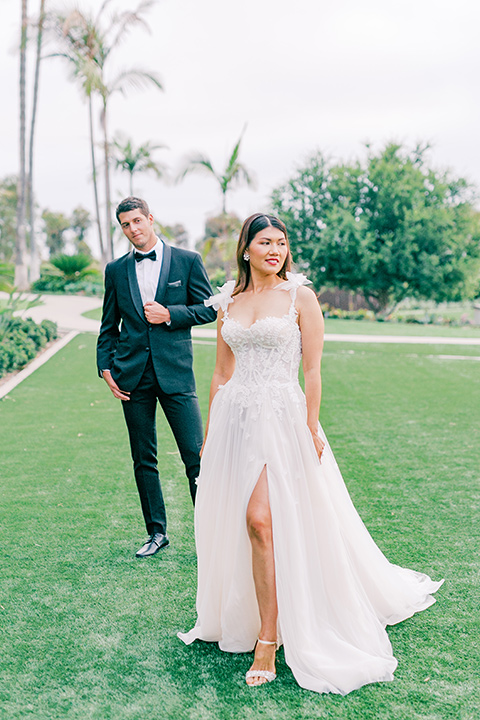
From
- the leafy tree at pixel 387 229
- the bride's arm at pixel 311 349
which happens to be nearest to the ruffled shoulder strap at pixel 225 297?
the bride's arm at pixel 311 349

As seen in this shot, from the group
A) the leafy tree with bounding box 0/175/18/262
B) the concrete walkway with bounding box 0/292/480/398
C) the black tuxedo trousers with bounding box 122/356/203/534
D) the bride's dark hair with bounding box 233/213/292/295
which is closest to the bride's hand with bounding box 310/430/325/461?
the bride's dark hair with bounding box 233/213/292/295

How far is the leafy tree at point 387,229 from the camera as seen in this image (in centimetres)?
3341

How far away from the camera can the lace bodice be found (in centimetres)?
304

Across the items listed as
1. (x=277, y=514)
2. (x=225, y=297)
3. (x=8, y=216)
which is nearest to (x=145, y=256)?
(x=225, y=297)

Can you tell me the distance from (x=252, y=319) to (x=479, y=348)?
47.7 ft

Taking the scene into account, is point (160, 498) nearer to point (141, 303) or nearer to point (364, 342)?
point (141, 303)

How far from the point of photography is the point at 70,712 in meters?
2.60

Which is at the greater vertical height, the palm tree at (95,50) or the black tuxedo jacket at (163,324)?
the palm tree at (95,50)

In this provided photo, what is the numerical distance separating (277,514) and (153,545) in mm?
1516

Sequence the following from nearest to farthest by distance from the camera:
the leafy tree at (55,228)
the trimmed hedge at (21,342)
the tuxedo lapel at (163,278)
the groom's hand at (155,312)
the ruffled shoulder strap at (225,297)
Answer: the ruffled shoulder strap at (225,297) < the groom's hand at (155,312) < the tuxedo lapel at (163,278) < the trimmed hedge at (21,342) < the leafy tree at (55,228)

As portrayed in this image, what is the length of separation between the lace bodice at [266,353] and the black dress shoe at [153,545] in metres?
1.51

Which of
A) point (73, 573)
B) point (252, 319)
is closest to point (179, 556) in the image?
point (73, 573)

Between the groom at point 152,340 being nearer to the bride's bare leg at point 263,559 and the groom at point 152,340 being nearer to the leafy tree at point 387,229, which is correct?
the bride's bare leg at point 263,559

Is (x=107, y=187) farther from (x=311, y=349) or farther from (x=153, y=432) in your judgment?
(x=311, y=349)
